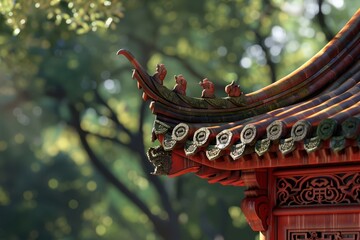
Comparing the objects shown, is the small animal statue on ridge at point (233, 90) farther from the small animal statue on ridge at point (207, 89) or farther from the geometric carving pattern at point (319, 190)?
the geometric carving pattern at point (319, 190)

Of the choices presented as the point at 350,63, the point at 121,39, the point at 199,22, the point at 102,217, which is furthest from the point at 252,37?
the point at 350,63

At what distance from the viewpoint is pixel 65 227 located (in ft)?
94.1

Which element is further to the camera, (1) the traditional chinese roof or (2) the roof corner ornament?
(2) the roof corner ornament

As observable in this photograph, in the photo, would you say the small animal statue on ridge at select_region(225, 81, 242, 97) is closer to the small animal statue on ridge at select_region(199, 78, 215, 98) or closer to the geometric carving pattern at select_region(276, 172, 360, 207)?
the small animal statue on ridge at select_region(199, 78, 215, 98)

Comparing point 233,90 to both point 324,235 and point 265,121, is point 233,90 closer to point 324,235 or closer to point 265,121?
point 265,121

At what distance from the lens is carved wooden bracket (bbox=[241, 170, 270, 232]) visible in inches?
266

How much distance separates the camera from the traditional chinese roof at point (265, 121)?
240 inches

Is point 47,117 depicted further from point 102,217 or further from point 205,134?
point 205,134

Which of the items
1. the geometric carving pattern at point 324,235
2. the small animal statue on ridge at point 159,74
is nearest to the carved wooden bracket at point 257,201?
the geometric carving pattern at point 324,235

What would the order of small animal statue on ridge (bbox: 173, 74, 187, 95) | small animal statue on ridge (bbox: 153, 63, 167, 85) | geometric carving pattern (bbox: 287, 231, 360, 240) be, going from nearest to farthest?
geometric carving pattern (bbox: 287, 231, 360, 240)
small animal statue on ridge (bbox: 153, 63, 167, 85)
small animal statue on ridge (bbox: 173, 74, 187, 95)

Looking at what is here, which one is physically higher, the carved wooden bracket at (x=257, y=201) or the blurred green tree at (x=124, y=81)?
the blurred green tree at (x=124, y=81)

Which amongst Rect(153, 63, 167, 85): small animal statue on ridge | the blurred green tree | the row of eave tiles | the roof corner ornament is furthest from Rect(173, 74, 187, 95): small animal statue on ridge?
the blurred green tree

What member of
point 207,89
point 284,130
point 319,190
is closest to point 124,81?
point 207,89

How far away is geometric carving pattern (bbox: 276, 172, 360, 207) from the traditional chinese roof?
31 centimetres
